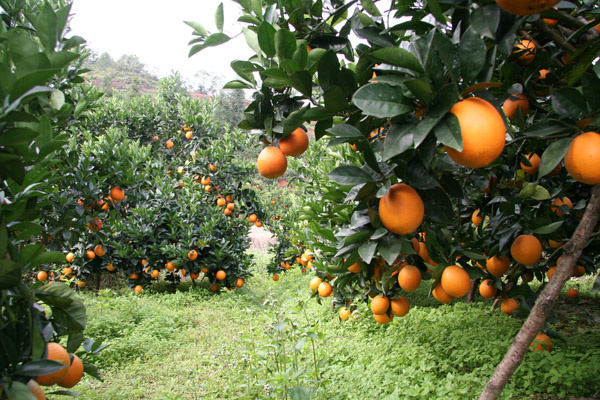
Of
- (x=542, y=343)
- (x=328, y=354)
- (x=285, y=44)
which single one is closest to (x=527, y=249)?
(x=285, y=44)

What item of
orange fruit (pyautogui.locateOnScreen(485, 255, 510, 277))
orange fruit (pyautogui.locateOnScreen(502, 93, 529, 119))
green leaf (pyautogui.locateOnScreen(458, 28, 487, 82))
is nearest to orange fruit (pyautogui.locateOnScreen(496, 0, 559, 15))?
green leaf (pyautogui.locateOnScreen(458, 28, 487, 82))

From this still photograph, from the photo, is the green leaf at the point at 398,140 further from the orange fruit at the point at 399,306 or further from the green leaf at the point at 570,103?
the orange fruit at the point at 399,306

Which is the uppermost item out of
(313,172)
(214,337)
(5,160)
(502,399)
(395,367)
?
(5,160)

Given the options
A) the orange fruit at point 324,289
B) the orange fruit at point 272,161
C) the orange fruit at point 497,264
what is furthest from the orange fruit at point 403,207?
A: the orange fruit at point 324,289

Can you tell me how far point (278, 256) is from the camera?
7.47 m

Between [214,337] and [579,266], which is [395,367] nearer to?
[579,266]

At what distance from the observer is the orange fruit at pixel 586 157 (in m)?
0.81

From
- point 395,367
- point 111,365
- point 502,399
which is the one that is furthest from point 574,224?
point 111,365

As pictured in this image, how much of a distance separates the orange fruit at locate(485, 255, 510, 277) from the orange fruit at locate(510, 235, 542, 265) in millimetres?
237

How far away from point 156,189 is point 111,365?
11.6 ft

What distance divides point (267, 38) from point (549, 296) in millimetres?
1004

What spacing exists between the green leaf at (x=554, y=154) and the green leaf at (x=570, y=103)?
0.21ft

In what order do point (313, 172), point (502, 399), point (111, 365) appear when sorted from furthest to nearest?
point (313, 172)
point (111, 365)
point (502, 399)

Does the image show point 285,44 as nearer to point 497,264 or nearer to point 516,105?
point 516,105
